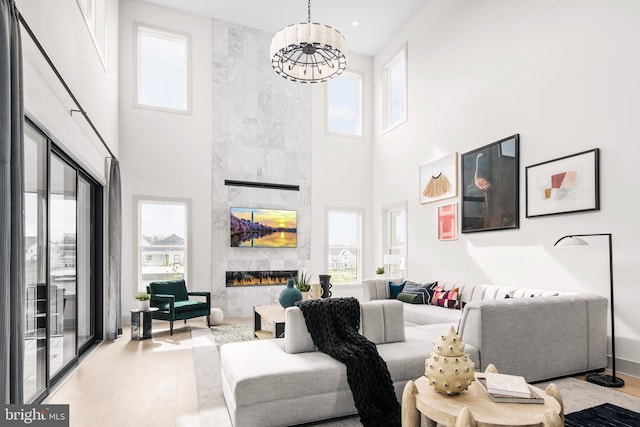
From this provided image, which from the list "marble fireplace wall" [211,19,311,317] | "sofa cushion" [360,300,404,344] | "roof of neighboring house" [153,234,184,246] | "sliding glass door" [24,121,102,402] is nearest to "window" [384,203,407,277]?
"marble fireplace wall" [211,19,311,317]

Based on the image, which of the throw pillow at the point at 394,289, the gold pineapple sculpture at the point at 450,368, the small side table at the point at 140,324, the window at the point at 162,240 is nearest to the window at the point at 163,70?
the window at the point at 162,240

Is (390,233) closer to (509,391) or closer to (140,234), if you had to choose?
(140,234)

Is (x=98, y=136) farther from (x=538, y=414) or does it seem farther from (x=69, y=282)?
(x=538, y=414)

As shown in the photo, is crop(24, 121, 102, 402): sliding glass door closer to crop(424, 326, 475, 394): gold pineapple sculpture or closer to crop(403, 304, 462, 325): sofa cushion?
crop(424, 326, 475, 394): gold pineapple sculpture

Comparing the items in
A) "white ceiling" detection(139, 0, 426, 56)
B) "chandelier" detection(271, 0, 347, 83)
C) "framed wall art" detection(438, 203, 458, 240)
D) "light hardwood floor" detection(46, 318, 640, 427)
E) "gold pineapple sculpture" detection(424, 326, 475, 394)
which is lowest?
"light hardwood floor" detection(46, 318, 640, 427)

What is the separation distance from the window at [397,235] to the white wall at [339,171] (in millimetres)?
554

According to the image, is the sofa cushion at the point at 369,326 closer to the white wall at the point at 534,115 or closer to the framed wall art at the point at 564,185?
the white wall at the point at 534,115

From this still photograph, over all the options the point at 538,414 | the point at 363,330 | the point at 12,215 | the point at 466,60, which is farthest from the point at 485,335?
the point at 466,60

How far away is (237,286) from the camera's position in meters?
7.28

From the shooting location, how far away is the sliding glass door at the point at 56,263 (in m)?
2.90

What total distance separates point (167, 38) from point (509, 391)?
24.8 feet

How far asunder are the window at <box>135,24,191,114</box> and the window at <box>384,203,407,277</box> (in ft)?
14.2

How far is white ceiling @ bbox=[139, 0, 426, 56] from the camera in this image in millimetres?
6945

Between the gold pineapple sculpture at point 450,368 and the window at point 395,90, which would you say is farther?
the window at point 395,90
